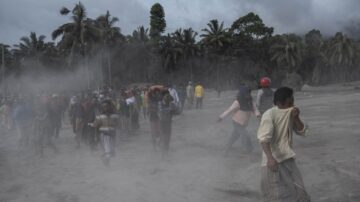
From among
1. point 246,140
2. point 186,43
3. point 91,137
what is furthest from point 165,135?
point 186,43

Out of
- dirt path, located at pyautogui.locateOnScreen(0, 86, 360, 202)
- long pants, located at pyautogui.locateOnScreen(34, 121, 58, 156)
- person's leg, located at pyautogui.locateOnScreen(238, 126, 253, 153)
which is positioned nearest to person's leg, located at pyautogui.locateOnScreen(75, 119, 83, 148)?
dirt path, located at pyautogui.locateOnScreen(0, 86, 360, 202)

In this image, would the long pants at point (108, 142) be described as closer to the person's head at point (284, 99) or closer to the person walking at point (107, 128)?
the person walking at point (107, 128)

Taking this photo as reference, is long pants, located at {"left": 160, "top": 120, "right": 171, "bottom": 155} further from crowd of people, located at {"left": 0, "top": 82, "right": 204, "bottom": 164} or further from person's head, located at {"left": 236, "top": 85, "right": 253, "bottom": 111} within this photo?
person's head, located at {"left": 236, "top": 85, "right": 253, "bottom": 111}

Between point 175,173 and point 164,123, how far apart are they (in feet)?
6.46

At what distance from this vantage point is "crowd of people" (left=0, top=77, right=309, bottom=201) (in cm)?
512

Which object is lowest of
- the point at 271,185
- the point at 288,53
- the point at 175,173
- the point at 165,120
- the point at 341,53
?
the point at 175,173

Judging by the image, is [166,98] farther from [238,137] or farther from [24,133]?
[24,133]

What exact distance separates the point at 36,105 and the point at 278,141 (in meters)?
9.22

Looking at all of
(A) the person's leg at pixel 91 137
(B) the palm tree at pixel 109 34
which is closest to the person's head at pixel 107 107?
(A) the person's leg at pixel 91 137

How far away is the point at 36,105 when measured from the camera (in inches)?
522

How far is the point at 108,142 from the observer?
9828mm

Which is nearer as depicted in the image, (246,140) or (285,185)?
(285,185)

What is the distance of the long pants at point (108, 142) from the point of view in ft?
32.2

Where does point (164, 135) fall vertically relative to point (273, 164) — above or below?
below
